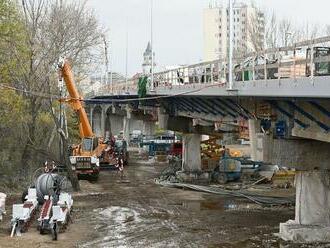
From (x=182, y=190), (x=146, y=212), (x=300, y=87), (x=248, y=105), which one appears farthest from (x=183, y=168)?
(x=300, y=87)

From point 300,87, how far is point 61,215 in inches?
365

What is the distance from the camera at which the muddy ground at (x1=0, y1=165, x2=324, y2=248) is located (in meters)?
20.2

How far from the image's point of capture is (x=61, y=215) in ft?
67.0

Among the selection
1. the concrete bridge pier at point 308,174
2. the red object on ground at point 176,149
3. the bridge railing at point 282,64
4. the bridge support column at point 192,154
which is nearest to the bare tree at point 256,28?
the red object on ground at point 176,149

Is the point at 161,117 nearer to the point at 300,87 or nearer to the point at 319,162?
the point at 319,162

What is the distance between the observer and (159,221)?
2456cm

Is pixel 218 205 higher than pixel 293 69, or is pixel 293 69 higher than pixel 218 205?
pixel 293 69

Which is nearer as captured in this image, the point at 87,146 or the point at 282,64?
the point at 282,64

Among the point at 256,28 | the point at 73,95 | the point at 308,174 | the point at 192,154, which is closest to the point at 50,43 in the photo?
the point at 73,95

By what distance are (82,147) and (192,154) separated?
325 inches

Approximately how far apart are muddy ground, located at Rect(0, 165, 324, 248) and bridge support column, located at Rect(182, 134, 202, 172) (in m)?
7.45

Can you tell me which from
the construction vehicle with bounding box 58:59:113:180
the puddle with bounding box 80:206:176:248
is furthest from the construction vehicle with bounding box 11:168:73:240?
the construction vehicle with bounding box 58:59:113:180

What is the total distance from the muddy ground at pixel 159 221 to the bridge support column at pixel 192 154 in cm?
745

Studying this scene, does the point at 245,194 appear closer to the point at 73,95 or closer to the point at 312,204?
the point at 312,204
